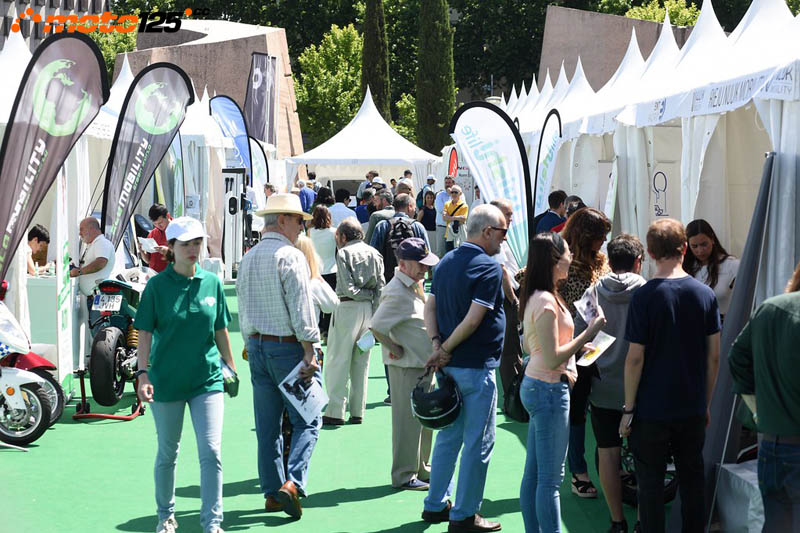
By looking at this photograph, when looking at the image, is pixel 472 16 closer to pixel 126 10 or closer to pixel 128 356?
pixel 126 10

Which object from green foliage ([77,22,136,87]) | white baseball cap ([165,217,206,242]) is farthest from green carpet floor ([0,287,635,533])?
green foliage ([77,22,136,87])

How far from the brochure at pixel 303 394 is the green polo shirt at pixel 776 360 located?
2723 millimetres

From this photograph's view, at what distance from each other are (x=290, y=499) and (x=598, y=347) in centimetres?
206

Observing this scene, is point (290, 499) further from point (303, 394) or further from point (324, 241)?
point (324, 241)

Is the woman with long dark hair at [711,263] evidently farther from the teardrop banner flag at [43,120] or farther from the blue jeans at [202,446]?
the teardrop banner flag at [43,120]

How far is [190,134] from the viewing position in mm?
16484

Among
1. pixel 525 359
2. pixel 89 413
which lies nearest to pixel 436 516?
pixel 525 359

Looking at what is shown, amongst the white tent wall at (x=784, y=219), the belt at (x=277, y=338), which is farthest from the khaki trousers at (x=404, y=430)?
the white tent wall at (x=784, y=219)

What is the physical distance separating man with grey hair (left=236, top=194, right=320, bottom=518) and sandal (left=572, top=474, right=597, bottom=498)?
1682mm

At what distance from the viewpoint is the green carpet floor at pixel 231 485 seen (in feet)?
19.2

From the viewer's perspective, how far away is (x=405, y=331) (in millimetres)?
6379

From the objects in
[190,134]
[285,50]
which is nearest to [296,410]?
[190,134]

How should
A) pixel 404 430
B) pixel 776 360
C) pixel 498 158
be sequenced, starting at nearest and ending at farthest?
1. pixel 776 360
2. pixel 404 430
3. pixel 498 158

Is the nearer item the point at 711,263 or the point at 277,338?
the point at 277,338
